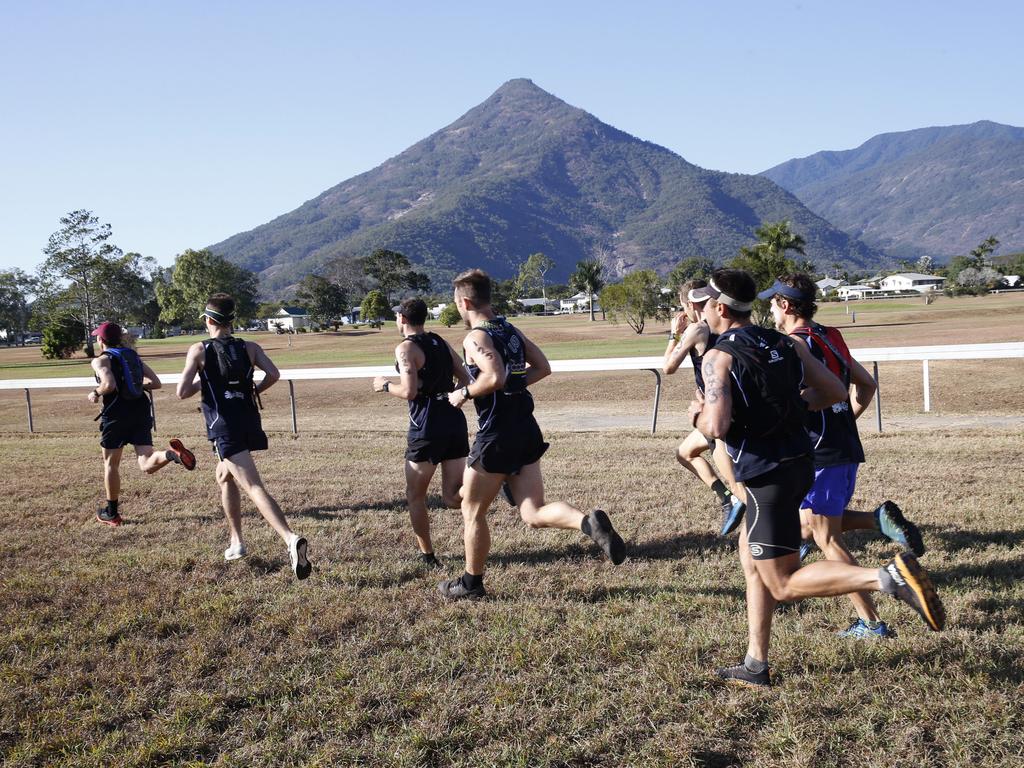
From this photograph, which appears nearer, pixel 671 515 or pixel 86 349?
pixel 671 515

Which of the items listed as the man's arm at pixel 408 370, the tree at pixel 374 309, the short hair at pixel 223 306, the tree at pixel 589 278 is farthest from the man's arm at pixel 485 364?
the tree at pixel 589 278

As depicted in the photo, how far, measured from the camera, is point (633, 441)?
41.3 ft

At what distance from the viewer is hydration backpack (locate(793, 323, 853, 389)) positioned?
4.90 metres

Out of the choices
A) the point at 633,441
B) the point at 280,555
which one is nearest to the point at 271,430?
the point at 633,441

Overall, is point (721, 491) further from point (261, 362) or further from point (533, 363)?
point (261, 362)

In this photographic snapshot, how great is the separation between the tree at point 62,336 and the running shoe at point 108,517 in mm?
57875

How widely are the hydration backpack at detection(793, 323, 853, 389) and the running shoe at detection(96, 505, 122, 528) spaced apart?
646cm

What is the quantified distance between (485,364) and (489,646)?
1.57 metres

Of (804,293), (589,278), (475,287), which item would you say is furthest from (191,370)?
(589,278)

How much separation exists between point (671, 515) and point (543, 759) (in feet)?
14.1

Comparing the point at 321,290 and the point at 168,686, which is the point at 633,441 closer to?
the point at 168,686

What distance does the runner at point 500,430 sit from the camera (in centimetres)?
507

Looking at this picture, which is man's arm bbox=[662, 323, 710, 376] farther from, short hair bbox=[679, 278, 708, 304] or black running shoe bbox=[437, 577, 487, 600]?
black running shoe bbox=[437, 577, 487, 600]

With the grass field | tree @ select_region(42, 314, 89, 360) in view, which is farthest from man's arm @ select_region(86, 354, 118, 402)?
tree @ select_region(42, 314, 89, 360)
